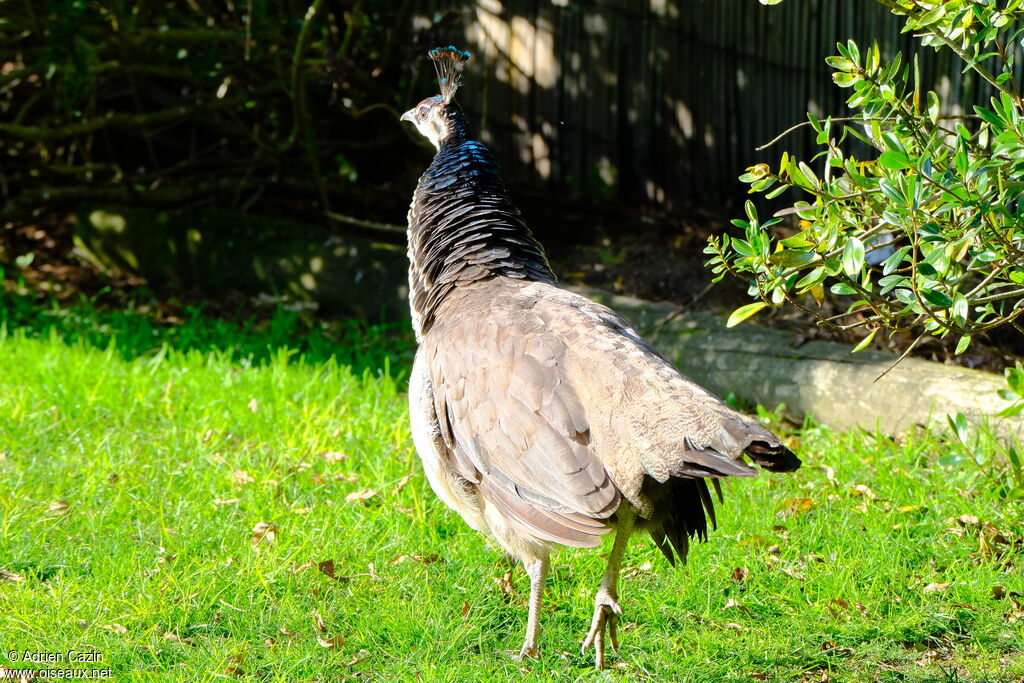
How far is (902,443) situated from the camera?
5188 mm

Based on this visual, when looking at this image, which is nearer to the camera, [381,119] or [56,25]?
[56,25]

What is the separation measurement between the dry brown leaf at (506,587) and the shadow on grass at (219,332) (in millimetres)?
2159

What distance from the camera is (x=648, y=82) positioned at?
25.5 feet

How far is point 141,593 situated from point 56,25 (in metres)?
4.65

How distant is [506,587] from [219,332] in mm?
3445

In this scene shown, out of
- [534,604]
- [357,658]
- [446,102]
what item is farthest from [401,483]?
[446,102]

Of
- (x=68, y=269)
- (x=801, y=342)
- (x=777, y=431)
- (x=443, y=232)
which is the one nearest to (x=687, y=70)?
(x=801, y=342)

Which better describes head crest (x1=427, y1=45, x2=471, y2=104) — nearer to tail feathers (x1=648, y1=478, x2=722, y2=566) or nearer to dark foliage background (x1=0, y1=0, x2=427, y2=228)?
tail feathers (x1=648, y1=478, x2=722, y2=566)

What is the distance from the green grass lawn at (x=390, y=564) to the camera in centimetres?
369

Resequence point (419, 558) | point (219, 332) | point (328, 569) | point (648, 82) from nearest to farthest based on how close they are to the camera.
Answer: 1. point (328, 569)
2. point (419, 558)
3. point (219, 332)
4. point (648, 82)

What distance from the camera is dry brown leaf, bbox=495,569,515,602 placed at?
4.16m

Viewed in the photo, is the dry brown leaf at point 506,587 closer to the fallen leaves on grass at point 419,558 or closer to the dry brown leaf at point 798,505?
the fallen leaves on grass at point 419,558

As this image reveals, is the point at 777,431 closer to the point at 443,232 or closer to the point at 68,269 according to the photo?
the point at 443,232

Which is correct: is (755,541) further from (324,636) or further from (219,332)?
(219,332)
